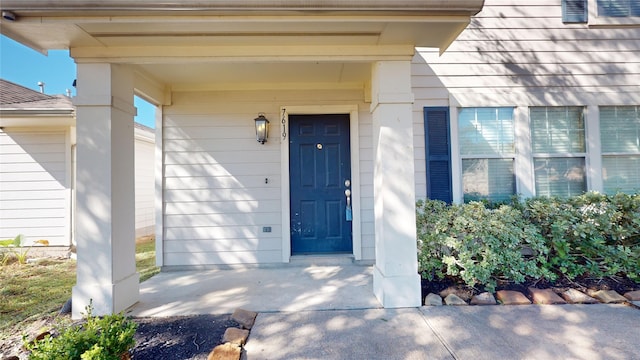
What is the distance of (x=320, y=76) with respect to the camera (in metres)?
3.68

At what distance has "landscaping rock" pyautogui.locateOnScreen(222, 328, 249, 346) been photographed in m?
2.14

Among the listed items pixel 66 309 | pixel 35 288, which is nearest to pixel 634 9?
pixel 66 309

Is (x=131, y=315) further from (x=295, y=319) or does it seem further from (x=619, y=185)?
(x=619, y=185)

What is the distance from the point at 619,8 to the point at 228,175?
536 centimetres

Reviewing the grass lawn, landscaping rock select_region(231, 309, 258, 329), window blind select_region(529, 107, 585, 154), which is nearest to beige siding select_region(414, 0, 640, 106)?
window blind select_region(529, 107, 585, 154)

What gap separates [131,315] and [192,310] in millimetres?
494

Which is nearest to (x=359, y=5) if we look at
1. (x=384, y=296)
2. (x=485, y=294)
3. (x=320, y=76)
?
(x=320, y=76)

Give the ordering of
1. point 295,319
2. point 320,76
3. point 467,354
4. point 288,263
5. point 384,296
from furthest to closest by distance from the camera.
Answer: point 288,263 → point 320,76 → point 384,296 → point 295,319 → point 467,354

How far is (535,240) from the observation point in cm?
302

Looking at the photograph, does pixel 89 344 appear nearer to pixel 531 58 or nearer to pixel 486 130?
pixel 486 130

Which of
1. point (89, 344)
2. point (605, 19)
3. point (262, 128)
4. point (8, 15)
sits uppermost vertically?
point (605, 19)

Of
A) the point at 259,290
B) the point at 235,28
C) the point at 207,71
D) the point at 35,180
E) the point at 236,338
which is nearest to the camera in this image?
the point at 236,338

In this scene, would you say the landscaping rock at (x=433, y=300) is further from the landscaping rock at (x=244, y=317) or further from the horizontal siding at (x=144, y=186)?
the horizontal siding at (x=144, y=186)

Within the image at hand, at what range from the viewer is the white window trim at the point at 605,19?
12.7 ft
